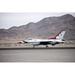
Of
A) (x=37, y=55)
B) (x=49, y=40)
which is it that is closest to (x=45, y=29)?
(x=49, y=40)

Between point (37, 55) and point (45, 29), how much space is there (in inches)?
16.9

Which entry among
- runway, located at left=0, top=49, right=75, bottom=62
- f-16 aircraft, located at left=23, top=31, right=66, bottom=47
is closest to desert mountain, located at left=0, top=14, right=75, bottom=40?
f-16 aircraft, located at left=23, top=31, right=66, bottom=47

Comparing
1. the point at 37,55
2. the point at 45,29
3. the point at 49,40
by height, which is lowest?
the point at 37,55

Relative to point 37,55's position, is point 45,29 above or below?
above

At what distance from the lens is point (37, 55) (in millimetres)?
3203

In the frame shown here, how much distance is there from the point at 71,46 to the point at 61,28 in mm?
324

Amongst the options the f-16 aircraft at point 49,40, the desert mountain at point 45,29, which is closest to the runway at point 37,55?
the f-16 aircraft at point 49,40

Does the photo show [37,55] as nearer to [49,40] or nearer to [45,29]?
[49,40]

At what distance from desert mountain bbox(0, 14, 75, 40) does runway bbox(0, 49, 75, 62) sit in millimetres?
222

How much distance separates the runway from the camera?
3197mm

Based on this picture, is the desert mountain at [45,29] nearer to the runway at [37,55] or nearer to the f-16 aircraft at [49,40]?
the f-16 aircraft at [49,40]
